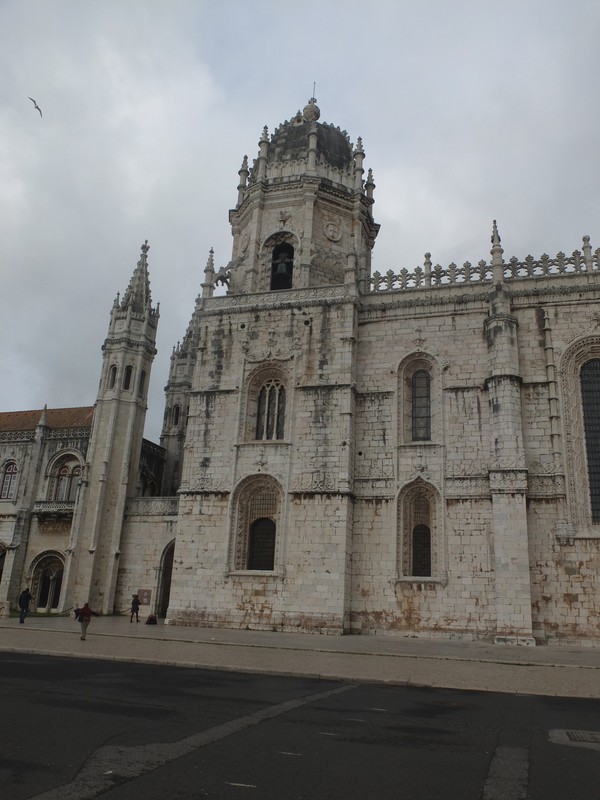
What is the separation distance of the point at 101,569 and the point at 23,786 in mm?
24453

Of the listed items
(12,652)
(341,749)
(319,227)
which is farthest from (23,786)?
(319,227)

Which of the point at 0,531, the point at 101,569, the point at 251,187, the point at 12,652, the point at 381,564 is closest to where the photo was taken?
the point at 12,652

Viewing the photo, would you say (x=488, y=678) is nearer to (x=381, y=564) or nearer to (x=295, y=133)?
(x=381, y=564)

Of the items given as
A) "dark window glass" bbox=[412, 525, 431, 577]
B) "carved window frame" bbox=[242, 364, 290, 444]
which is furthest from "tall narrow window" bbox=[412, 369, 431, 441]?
"carved window frame" bbox=[242, 364, 290, 444]

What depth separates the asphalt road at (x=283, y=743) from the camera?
5348 mm

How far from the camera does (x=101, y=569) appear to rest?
28.3m

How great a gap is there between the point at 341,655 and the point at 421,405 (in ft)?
38.5

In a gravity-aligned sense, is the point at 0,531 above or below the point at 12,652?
above

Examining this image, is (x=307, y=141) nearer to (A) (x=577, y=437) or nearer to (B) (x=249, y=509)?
(B) (x=249, y=509)

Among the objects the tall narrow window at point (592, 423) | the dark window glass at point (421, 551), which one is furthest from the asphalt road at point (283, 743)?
the tall narrow window at point (592, 423)

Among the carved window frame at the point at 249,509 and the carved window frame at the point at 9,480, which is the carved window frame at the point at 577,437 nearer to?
the carved window frame at the point at 249,509

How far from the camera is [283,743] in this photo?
682cm

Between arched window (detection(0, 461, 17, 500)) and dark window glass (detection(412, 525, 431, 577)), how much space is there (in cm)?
2220

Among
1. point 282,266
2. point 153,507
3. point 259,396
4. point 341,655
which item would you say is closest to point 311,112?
point 282,266
